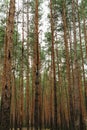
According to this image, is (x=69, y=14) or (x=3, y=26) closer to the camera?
(x=69, y=14)

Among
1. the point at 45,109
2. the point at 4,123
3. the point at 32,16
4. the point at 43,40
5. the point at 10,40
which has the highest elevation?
the point at 32,16

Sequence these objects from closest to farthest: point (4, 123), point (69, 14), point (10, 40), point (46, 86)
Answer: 1. point (4, 123)
2. point (10, 40)
3. point (69, 14)
4. point (46, 86)

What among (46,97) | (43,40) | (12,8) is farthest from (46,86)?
(12,8)

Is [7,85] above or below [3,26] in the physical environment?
below

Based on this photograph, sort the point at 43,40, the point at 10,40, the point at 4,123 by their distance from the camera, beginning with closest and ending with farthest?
the point at 4,123 → the point at 10,40 → the point at 43,40

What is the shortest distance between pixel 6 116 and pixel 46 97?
2235cm

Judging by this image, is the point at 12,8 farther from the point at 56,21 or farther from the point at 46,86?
the point at 46,86

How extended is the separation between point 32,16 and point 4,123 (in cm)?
→ 1216

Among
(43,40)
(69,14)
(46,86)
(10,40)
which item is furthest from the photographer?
(46,86)

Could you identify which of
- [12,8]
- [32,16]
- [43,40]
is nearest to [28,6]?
[32,16]

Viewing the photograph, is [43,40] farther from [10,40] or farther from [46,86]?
[10,40]

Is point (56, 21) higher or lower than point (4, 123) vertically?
higher

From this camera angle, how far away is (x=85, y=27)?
16625mm

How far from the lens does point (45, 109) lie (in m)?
27.0
